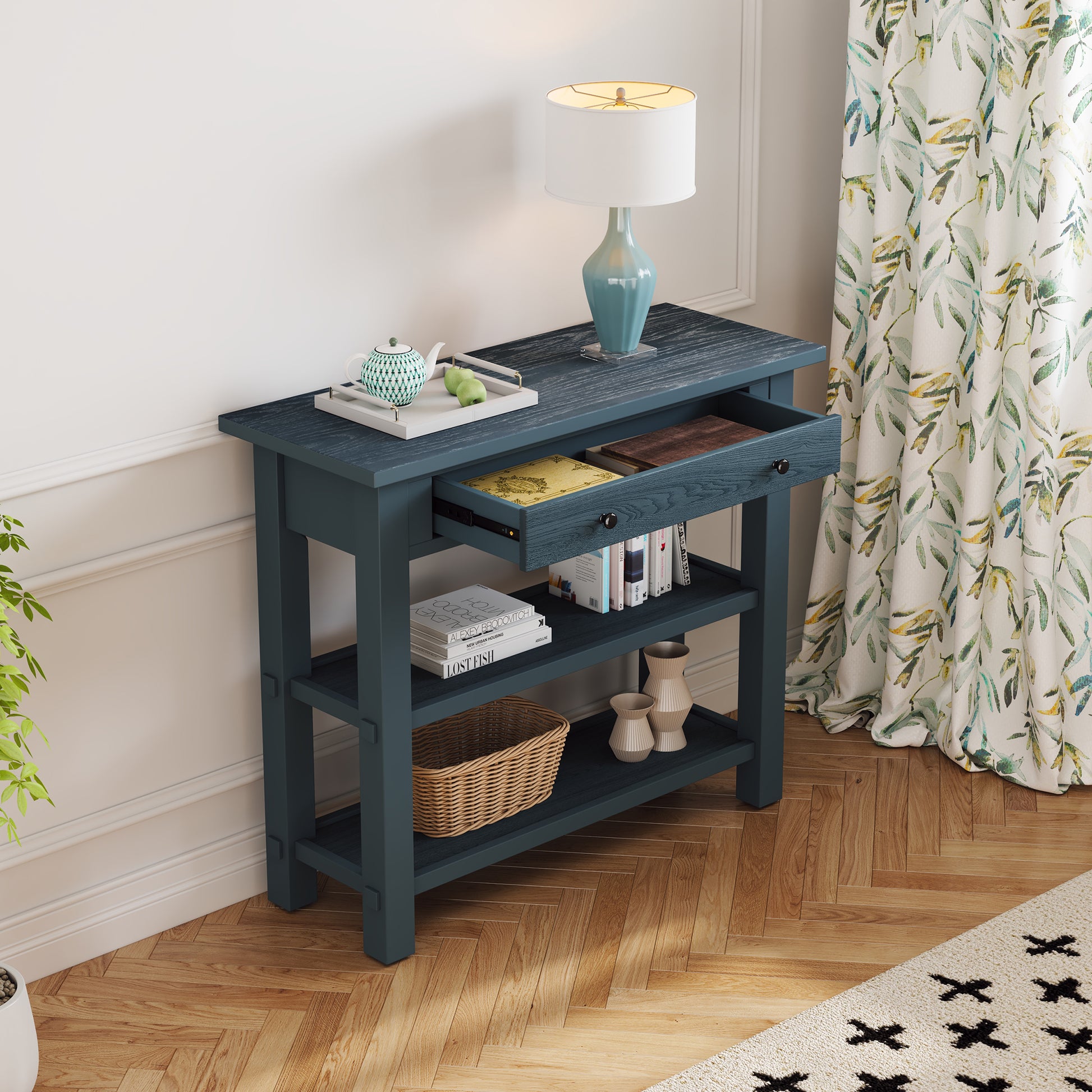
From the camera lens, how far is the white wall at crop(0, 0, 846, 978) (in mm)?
2150

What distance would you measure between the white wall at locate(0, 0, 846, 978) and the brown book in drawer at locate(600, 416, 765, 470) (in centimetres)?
35

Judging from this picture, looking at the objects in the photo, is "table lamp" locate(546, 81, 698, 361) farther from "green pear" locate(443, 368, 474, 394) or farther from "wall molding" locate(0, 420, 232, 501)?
"wall molding" locate(0, 420, 232, 501)

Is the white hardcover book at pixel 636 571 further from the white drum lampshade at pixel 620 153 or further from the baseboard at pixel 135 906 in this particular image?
the baseboard at pixel 135 906

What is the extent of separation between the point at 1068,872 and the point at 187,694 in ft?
5.13

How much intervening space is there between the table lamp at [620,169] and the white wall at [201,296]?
157 mm

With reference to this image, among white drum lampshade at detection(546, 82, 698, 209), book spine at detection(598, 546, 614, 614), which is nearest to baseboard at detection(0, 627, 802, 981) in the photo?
book spine at detection(598, 546, 614, 614)

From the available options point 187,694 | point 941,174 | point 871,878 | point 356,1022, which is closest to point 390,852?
point 356,1022

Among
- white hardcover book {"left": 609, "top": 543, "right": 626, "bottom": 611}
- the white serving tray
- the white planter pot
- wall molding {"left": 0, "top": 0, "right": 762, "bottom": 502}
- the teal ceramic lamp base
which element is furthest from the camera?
wall molding {"left": 0, "top": 0, "right": 762, "bottom": 502}

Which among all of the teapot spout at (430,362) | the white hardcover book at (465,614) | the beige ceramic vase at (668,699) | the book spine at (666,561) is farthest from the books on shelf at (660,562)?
the teapot spout at (430,362)

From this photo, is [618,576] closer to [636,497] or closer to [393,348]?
[636,497]

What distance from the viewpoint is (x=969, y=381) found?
2.97m

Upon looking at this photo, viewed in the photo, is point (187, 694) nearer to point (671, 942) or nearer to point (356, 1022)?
point (356, 1022)

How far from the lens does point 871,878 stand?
2674 mm

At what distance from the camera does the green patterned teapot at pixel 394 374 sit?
229cm
